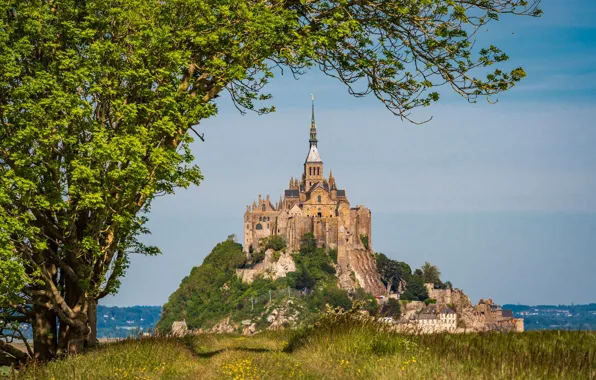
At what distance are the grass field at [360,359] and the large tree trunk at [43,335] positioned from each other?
7.77 feet

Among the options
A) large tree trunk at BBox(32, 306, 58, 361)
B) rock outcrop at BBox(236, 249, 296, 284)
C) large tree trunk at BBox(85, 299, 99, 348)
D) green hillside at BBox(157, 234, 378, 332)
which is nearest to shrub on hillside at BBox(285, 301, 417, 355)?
large tree trunk at BBox(85, 299, 99, 348)

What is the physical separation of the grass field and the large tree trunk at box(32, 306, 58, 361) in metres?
2.37

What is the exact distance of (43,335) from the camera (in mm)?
19828

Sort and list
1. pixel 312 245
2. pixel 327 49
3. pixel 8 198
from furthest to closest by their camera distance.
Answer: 1. pixel 312 245
2. pixel 327 49
3. pixel 8 198

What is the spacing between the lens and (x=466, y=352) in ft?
43.9

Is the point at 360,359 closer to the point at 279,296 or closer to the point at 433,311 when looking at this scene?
the point at 433,311

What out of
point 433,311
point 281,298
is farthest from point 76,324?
point 281,298

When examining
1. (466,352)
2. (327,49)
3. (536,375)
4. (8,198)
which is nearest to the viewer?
(536,375)

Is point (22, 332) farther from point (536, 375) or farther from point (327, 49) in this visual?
point (536, 375)

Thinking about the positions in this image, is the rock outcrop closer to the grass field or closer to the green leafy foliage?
the green leafy foliage

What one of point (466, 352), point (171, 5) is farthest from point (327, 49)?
point (466, 352)

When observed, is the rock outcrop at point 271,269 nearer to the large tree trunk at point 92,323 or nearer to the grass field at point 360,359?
the large tree trunk at point 92,323

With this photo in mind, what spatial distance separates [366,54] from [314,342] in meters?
6.62

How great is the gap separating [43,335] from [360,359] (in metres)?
8.41
